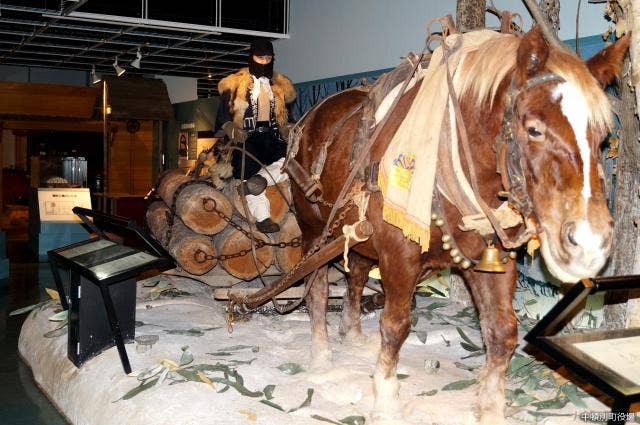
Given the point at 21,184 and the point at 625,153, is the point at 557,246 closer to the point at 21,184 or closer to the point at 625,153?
the point at 625,153

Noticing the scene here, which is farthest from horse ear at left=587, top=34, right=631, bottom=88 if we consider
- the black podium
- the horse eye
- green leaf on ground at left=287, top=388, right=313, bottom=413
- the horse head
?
the black podium

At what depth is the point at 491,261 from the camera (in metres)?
2.96

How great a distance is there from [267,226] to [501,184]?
8.48 ft

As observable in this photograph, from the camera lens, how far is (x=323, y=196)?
13.4ft

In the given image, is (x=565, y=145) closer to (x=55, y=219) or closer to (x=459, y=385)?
(x=459, y=385)

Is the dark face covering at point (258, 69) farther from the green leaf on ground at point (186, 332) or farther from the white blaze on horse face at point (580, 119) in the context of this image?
the white blaze on horse face at point (580, 119)

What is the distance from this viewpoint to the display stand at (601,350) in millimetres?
2141

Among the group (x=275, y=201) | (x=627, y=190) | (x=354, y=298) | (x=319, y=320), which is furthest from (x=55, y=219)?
(x=627, y=190)

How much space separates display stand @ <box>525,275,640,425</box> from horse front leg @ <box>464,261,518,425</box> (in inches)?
34.5

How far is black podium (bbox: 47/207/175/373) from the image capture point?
397cm

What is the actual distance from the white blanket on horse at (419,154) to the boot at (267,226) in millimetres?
2095

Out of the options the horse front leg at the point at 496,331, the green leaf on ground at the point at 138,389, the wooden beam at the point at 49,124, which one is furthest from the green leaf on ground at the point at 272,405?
the wooden beam at the point at 49,124

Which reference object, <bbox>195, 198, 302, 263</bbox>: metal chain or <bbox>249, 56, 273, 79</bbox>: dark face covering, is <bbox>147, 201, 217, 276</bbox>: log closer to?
<bbox>195, 198, 302, 263</bbox>: metal chain

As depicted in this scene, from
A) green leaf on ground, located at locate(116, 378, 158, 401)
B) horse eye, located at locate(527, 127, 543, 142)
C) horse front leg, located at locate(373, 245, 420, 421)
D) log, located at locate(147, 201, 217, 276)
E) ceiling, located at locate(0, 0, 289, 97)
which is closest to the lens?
horse eye, located at locate(527, 127, 543, 142)
